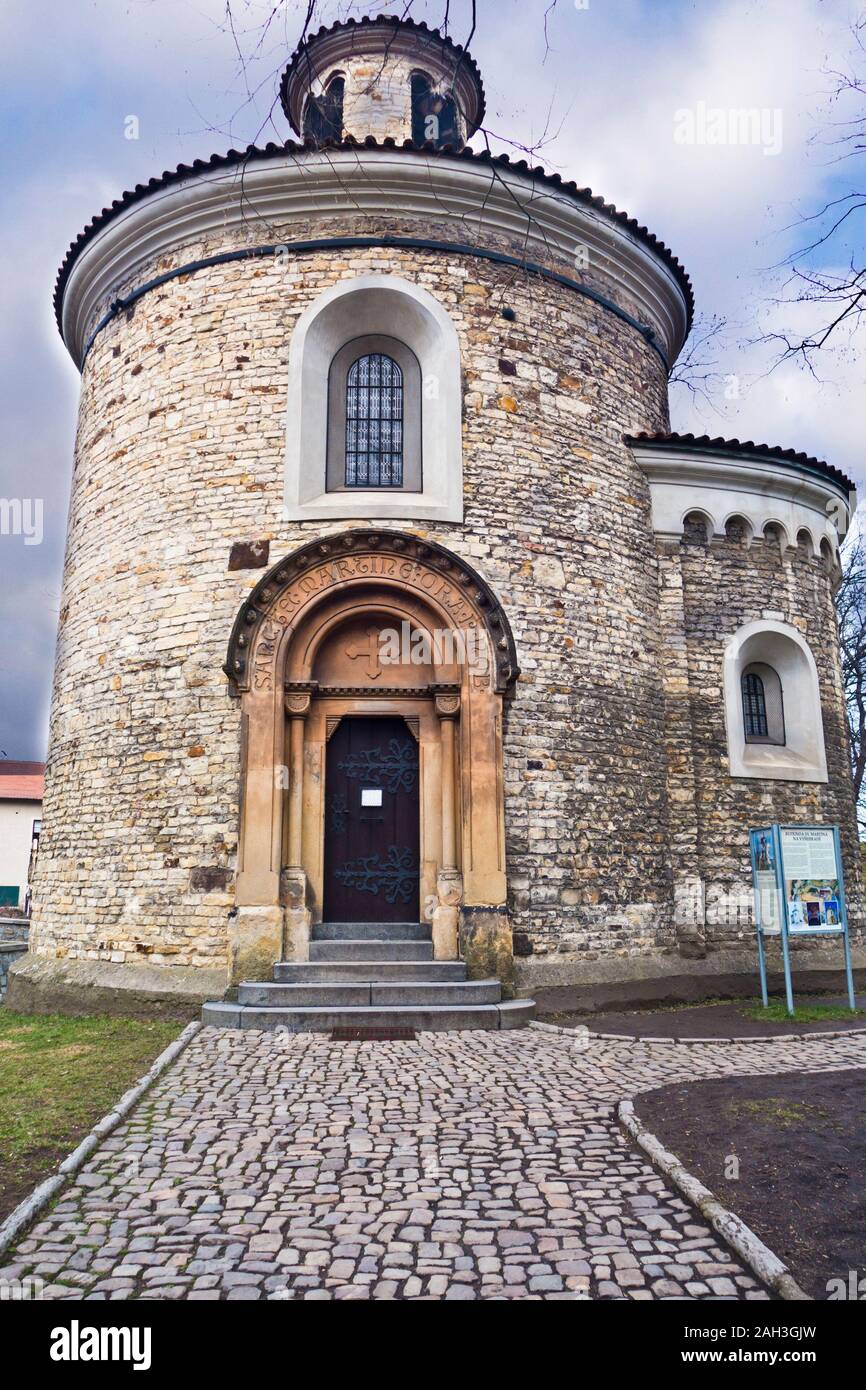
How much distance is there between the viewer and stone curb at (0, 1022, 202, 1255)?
3506 mm

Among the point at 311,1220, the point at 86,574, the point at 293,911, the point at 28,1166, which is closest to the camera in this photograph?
the point at 311,1220

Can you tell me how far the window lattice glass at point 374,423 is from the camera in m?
10.1

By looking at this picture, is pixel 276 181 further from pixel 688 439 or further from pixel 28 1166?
pixel 28 1166

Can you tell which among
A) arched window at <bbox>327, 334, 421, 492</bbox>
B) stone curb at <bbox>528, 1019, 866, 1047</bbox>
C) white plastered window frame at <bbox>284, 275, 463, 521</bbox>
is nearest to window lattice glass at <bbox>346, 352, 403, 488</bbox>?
arched window at <bbox>327, 334, 421, 492</bbox>

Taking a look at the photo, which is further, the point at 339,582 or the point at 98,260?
the point at 98,260

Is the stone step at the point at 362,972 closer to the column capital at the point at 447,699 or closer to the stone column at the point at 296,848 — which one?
the stone column at the point at 296,848

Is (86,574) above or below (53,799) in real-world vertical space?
above

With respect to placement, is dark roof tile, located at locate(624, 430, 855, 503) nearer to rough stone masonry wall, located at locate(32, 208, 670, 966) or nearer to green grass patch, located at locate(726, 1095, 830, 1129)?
rough stone masonry wall, located at locate(32, 208, 670, 966)

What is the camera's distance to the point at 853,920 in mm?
11453

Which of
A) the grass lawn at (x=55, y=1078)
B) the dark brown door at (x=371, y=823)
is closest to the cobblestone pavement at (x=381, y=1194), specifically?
the grass lawn at (x=55, y=1078)

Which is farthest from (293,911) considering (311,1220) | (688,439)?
(688,439)

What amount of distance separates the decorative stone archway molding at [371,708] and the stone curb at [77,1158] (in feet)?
7.88

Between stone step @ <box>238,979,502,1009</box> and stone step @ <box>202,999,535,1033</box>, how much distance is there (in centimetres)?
10

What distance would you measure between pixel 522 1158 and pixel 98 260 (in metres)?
11.4
